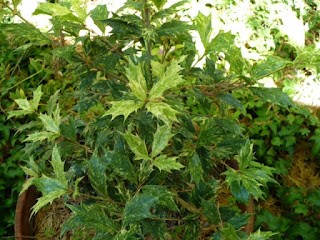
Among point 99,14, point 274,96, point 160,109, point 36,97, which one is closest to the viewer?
point 160,109

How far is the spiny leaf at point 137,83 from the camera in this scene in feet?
3.91

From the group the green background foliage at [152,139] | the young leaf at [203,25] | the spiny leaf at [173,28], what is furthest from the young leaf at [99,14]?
the young leaf at [203,25]

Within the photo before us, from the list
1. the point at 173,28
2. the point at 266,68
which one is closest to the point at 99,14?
the point at 173,28

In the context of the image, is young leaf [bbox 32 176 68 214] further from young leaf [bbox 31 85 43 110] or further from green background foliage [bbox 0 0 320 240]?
young leaf [bbox 31 85 43 110]

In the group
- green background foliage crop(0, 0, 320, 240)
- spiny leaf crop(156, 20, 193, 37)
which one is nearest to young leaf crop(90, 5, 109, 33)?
green background foliage crop(0, 0, 320, 240)

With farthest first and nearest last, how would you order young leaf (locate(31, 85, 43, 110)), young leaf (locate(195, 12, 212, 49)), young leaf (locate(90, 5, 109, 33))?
young leaf (locate(31, 85, 43, 110)) → young leaf (locate(90, 5, 109, 33)) → young leaf (locate(195, 12, 212, 49))

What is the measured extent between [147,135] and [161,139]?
206 mm

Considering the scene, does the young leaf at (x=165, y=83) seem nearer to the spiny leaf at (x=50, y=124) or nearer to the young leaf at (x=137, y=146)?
the young leaf at (x=137, y=146)

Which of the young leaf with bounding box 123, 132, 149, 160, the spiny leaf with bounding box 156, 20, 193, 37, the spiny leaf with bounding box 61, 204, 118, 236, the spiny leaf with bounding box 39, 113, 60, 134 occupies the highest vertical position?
the spiny leaf with bounding box 156, 20, 193, 37

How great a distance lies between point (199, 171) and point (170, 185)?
0.86 feet

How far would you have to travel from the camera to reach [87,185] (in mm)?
1908

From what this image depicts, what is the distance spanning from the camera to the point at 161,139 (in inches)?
51.3

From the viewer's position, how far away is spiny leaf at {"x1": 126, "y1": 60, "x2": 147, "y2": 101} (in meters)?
1.19

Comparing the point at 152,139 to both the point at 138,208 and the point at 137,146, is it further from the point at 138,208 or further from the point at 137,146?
the point at 138,208
